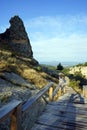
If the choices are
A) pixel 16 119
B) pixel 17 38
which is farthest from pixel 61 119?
pixel 17 38

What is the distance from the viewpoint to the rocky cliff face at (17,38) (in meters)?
46.2

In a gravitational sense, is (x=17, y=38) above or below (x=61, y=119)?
above

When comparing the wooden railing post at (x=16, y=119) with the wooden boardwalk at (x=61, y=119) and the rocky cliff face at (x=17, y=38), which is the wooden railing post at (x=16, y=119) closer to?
the wooden boardwalk at (x=61, y=119)

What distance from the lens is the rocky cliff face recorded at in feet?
152

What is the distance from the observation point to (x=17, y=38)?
4747 cm

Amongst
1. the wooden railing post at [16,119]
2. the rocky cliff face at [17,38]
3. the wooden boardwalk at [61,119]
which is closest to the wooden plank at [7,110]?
the wooden railing post at [16,119]

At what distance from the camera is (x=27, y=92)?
1955cm

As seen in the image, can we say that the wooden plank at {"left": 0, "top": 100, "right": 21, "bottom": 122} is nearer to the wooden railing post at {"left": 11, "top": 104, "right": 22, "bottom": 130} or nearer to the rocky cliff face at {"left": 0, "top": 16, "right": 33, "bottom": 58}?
the wooden railing post at {"left": 11, "top": 104, "right": 22, "bottom": 130}

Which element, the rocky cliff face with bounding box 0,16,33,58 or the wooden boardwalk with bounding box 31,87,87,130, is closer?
the wooden boardwalk with bounding box 31,87,87,130

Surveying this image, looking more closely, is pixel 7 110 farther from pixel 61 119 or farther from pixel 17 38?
pixel 17 38

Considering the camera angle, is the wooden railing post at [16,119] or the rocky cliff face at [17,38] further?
the rocky cliff face at [17,38]

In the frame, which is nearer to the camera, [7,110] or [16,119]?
[7,110]

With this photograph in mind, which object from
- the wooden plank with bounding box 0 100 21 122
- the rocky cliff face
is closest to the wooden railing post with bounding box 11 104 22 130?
the wooden plank with bounding box 0 100 21 122

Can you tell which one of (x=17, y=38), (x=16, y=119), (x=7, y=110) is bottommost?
(x=16, y=119)
